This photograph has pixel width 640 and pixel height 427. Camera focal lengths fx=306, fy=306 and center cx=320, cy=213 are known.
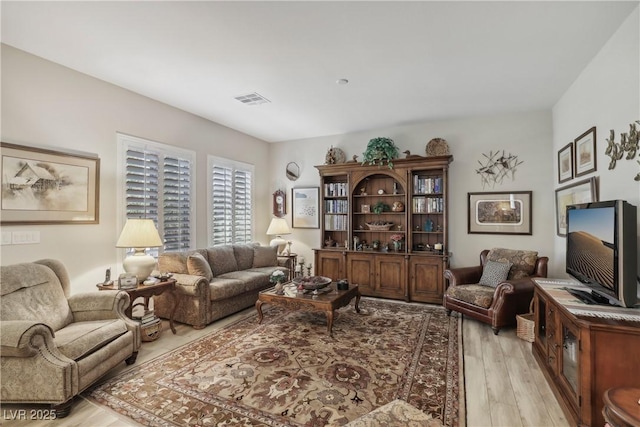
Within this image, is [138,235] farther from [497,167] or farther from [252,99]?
[497,167]

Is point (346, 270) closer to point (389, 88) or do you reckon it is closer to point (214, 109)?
point (389, 88)

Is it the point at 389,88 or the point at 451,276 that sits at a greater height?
the point at 389,88

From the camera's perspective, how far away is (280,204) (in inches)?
246

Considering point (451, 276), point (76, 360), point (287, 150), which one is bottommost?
point (76, 360)

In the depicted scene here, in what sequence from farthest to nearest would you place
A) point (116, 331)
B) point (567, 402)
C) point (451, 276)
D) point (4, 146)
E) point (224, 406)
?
point (451, 276) < point (4, 146) < point (116, 331) < point (224, 406) < point (567, 402)

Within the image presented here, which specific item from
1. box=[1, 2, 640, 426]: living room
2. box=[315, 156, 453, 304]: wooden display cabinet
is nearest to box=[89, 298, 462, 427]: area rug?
box=[315, 156, 453, 304]: wooden display cabinet

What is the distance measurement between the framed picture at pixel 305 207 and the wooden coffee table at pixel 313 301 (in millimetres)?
2332

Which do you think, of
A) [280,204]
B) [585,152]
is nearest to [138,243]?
[280,204]

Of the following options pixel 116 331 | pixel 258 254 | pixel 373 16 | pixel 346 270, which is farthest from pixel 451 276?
pixel 116 331

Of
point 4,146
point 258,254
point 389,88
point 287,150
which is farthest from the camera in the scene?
point 287,150

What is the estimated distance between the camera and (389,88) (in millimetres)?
3707

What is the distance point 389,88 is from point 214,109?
249 centimetres

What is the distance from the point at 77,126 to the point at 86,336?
7.43 feet

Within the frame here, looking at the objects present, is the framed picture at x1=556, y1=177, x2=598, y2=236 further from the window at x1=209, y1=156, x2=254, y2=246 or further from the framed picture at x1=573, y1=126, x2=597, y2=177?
the window at x1=209, y1=156, x2=254, y2=246
